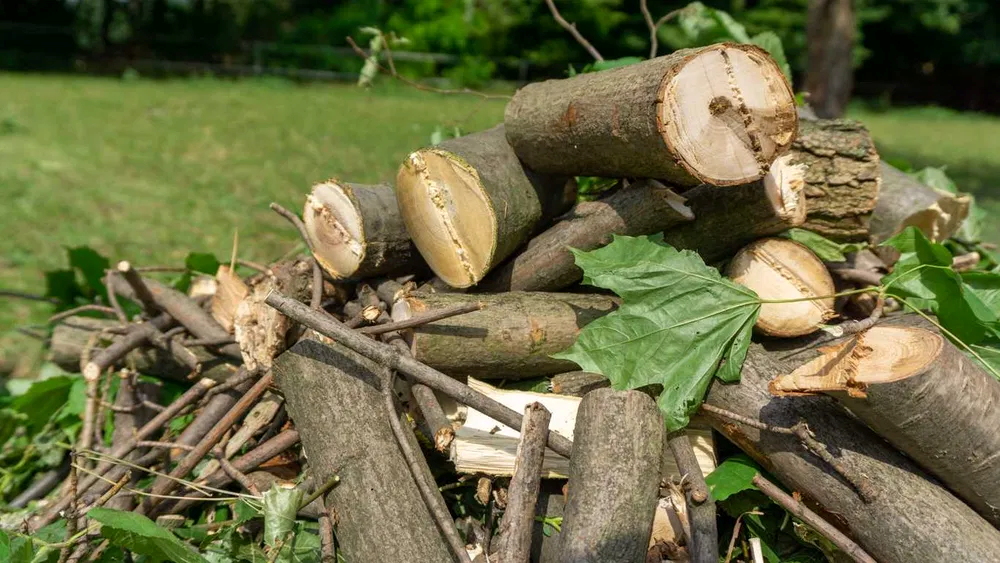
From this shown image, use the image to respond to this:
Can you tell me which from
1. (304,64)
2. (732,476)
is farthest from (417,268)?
(304,64)

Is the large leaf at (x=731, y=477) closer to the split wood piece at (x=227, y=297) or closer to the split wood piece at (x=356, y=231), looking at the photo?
the split wood piece at (x=356, y=231)

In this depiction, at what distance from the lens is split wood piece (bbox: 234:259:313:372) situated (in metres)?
2.64

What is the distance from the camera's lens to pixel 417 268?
2.99m

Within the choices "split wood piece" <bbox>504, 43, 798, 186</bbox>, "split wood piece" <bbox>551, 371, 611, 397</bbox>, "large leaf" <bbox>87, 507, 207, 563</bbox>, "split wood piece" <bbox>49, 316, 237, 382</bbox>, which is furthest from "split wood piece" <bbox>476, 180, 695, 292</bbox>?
"large leaf" <bbox>87, 507, 207, 563</bbox>

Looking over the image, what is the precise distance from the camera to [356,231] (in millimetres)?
2742

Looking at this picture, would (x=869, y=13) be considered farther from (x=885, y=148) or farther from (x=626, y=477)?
(x=626, y=477)

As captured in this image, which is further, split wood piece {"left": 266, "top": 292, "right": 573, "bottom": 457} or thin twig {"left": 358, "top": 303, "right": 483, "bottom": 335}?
thin twig {"left": 358, "top": 303, "right": 483, "bottom": 335}

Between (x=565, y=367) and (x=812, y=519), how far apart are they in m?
0.84

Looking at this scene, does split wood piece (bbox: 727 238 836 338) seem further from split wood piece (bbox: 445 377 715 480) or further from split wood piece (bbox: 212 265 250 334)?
split wood piece (bbox: 212 265 250 334)

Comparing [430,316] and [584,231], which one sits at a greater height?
[584,231]

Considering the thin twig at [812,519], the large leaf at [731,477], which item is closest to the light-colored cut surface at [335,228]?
the large leaf at [731,477]

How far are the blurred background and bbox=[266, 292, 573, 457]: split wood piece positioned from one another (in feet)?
5.07

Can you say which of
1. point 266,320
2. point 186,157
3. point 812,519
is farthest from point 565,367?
point 186,157

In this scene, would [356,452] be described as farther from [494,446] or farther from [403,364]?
[494,446]
